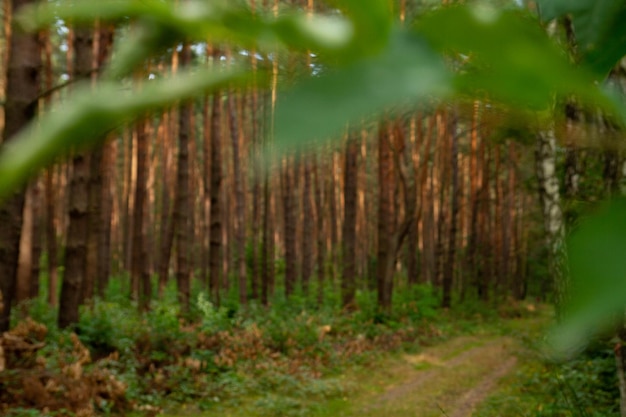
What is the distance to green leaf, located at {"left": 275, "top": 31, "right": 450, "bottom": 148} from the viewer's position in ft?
0.73

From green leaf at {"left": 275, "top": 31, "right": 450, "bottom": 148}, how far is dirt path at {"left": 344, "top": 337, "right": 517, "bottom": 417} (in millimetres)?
6942

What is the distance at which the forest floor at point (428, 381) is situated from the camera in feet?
26.0

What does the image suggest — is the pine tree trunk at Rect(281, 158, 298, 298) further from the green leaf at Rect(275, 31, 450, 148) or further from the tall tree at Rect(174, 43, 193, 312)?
the green leaf at Rect(275, 31, 450, 148)

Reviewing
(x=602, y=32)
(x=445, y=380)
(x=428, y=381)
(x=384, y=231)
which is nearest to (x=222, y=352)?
(x=428, y=381)

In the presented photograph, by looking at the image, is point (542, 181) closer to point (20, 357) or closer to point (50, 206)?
point (20, 357)

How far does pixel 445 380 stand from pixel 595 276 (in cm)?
1045

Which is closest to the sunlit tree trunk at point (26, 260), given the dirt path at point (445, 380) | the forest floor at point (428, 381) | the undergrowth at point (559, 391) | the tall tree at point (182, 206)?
the tall tree at point (182, 206)

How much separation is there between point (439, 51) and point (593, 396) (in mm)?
7960

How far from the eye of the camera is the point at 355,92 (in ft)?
0.80

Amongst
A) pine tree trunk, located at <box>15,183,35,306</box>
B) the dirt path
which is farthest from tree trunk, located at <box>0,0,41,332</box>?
pine tree trunk, located at <box>15,183,35,306</box>

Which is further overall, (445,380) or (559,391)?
(445,380)

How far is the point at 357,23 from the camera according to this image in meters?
0.30

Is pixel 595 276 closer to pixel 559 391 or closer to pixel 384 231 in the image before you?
pixel 559 391

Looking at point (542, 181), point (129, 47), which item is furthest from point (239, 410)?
point (129, 47)
